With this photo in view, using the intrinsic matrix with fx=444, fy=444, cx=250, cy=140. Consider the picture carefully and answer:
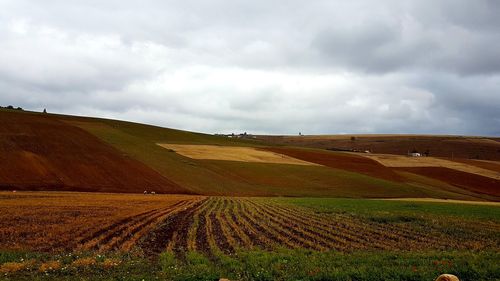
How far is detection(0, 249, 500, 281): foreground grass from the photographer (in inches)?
589

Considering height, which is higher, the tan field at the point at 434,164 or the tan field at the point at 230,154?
the tan field at the point at 230,154

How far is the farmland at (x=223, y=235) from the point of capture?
19.2 m

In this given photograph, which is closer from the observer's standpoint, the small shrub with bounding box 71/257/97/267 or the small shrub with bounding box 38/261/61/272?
the small shrub with bounding box 38/261/61/272

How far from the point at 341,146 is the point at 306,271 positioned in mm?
180367

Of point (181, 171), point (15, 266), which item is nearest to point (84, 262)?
point (15, 266)

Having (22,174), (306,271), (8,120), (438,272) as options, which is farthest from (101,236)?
(8,120)

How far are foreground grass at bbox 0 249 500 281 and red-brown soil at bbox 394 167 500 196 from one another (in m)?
→ 75.3

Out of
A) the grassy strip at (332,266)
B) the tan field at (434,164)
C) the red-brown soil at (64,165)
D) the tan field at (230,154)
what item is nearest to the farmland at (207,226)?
the grassy strip at (332,266)

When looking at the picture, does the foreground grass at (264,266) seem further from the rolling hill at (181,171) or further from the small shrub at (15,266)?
the rolling hill at (181,171)

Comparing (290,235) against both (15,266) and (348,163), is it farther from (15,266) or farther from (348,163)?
(348,163)

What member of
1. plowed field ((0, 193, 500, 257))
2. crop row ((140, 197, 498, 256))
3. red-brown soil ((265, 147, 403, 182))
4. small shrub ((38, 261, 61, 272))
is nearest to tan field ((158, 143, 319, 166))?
red-brown soil ((265, 147, 403, 182))

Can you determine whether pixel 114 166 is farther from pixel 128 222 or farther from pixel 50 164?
pixel 128 222

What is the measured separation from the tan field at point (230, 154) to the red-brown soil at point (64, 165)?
63.8 ft

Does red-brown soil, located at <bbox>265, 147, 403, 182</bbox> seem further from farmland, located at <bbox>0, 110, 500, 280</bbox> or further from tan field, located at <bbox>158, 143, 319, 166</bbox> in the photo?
farmland, located at <bbox>0, 110, 500, 280</bbox>
